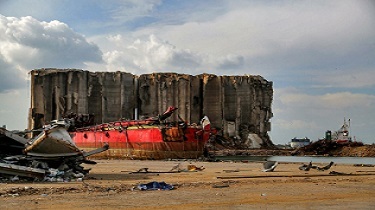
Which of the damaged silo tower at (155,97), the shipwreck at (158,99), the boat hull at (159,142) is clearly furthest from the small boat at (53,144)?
the damaged silo tower at (155,97)

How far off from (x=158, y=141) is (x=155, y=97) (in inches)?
1701

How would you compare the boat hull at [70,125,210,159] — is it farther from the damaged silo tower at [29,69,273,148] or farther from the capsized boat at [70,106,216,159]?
the damaged silo tower at [29,69,273,148]

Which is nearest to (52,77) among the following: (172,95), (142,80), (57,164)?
(142,80)

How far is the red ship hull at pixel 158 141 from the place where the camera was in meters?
A: 33.5

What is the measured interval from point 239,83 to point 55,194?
70756 mm

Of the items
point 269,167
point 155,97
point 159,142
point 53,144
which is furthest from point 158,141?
point 155,97

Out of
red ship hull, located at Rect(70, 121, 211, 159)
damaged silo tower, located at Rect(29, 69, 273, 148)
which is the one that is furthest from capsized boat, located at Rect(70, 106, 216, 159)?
damaged silo tower, located at Rect(29, 69, 273, 148)

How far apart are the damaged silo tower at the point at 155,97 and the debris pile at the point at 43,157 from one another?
5785 cm

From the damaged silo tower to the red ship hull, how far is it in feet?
121

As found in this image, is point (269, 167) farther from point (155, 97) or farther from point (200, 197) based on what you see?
point (155, 97)

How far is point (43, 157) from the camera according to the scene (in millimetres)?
14570

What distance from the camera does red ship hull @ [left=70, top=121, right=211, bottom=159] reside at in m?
33.5

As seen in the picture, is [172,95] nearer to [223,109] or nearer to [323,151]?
[223,109]

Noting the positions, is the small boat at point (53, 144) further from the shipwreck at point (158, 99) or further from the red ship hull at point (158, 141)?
the shipwreck at point (158, 99)
